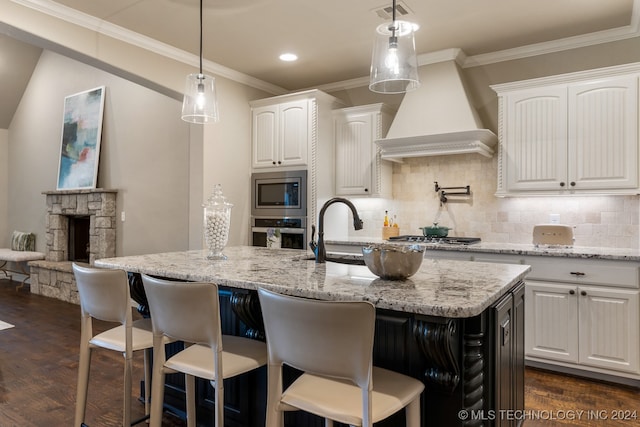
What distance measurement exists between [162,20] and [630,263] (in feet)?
12.8

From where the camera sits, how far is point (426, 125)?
3906 mm

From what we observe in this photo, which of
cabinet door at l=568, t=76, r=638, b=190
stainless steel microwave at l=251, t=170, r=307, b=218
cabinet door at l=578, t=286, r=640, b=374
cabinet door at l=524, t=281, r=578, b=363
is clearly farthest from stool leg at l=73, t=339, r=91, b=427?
cabinet door at l=568, t=76, r=638, b=190

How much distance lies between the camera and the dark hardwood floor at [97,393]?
2479 millimetres

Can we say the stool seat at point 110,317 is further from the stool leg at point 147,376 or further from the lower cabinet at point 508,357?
the lower cabinet at point 508,357

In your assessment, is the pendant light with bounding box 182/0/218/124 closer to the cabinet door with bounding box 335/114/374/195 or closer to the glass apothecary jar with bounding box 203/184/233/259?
the glass apothecary jar with bounding box 203/184/233/259

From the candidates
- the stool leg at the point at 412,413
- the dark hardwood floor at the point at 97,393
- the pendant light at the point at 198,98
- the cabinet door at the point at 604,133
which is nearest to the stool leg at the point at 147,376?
the dark hardwood floor at the point at 97,393

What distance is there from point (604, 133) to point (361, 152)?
2123 mm

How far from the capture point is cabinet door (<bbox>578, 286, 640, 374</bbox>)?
9.52 feet

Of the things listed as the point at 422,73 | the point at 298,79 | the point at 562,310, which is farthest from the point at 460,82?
the point at 562,310

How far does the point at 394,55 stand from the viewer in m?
2.06

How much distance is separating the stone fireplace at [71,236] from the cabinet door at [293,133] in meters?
2.67

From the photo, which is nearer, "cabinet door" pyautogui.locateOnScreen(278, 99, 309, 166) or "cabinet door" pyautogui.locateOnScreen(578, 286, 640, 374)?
"cabinet door" pyautogui.locateOnScreen(578, 286, 640, 374)

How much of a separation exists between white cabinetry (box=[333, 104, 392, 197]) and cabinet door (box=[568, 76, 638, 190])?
169 centimetres

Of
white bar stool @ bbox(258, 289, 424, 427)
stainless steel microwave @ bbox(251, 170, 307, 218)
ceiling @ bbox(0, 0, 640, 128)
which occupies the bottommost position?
white bar stool @ bbox(258, 289, 424, 427)
